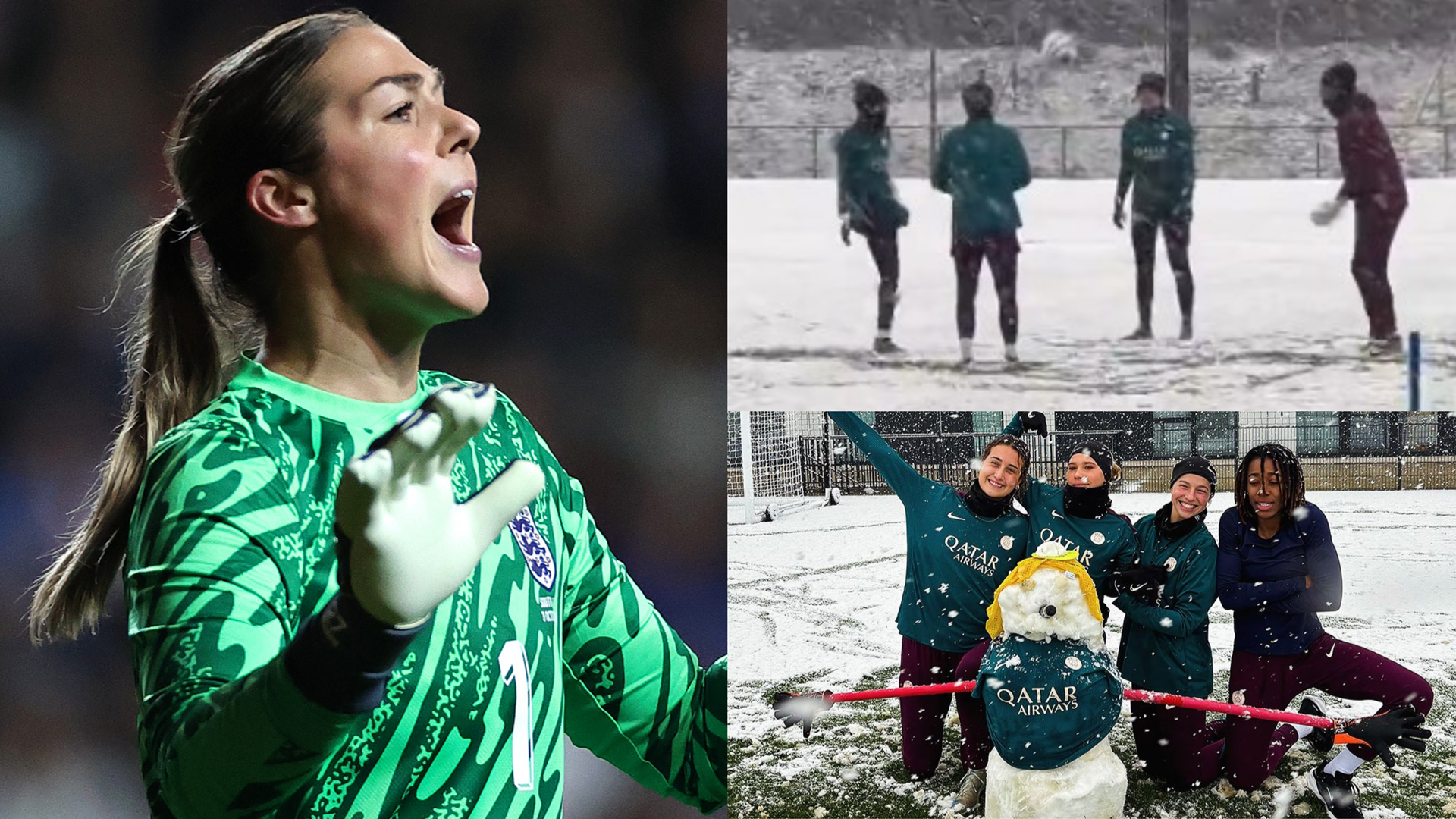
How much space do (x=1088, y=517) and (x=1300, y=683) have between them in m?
0.51

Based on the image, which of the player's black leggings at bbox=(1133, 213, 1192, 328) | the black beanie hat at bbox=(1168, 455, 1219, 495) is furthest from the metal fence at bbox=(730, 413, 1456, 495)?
the player's black leggings at bbox=(1133, 213, 1192, 328)

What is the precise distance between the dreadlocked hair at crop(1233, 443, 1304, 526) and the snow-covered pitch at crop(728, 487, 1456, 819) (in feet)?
0.10

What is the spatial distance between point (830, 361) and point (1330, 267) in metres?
1.00

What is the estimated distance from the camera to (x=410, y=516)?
3.00 ft

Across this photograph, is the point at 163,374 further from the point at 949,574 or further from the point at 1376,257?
the point at 1376,257

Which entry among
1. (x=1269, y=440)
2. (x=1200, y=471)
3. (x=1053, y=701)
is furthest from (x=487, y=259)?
(x=1269, y=440)

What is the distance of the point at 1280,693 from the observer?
98.1 inches

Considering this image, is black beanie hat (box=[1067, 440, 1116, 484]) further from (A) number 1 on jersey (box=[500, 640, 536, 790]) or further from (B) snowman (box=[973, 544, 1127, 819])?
(A) number 1 on jersey (box=[500, 640, 536, 790])

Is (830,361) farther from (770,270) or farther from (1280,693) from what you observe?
(1280,693)

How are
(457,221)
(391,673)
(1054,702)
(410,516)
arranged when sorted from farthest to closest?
1. (1054,702)
2. (457,221)
3. (391,673)
4. (410,516)

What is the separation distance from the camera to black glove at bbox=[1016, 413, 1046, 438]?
2.54 meters

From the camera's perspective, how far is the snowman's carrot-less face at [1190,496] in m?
2.52

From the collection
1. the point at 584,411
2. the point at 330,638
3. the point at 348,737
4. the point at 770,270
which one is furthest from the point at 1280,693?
the point at 330,638

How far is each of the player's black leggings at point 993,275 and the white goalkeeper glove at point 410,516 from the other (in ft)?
5.75
